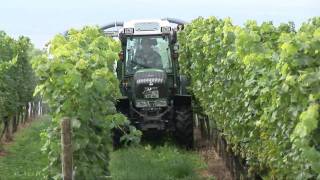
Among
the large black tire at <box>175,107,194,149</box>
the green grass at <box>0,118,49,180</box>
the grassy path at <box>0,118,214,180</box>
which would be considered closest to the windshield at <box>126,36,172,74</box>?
the large black tire at <box>175,107,194,149</box>

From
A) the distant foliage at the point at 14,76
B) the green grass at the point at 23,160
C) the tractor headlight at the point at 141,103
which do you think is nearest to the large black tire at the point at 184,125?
the tractor headlight at the point at 141,103

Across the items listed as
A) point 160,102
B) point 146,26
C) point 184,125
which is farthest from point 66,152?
point 146,26

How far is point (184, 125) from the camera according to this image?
1145cm

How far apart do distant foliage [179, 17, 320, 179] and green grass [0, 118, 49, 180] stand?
8.78 ft

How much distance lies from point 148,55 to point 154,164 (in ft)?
8.73

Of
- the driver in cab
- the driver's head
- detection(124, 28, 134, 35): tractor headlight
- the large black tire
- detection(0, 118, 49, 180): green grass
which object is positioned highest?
detection(124, 28, 134, 35): tractor headlight

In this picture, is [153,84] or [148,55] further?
[148,55]

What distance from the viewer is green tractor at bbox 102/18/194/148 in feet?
37.1

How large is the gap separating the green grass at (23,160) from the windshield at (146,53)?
2.30 metres

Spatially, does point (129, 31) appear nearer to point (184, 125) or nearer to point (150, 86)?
point (150, 86)

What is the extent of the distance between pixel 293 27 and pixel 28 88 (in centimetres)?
996

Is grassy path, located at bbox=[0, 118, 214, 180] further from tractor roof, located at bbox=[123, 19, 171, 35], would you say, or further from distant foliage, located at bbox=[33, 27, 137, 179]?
distant foliage, located at bbox=[33, 27, 137, 179]

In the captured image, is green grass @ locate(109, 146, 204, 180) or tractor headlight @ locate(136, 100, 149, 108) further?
tractor headlight @ locate(136, 100, 149, 108)

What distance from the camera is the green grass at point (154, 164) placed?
9062mm
